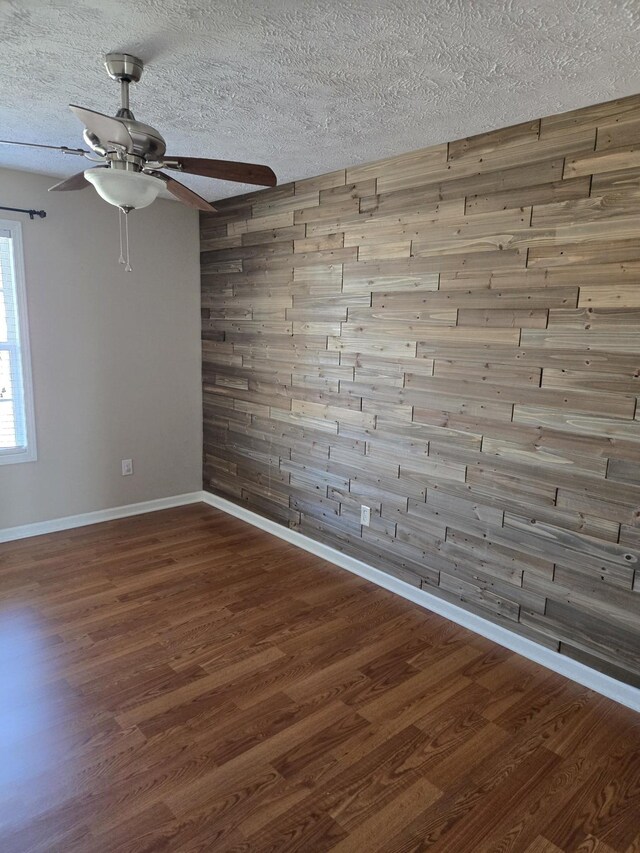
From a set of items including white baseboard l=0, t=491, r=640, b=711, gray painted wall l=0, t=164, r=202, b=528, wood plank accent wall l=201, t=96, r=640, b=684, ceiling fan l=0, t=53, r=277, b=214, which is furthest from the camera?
gray painted wall l=0, t=164, r=202, b=528

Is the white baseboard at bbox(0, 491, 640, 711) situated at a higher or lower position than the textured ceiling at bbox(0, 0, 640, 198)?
lower

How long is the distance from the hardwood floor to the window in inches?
38.7

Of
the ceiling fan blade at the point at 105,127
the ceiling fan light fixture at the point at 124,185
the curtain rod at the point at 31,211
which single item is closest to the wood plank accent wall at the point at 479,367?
the curtain rod at the point at 31,211

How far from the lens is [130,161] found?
1.76 metres

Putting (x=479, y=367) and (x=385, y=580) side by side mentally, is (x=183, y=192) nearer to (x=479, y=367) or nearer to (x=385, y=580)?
(x=479, y=367)

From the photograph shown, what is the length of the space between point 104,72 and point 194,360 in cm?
263

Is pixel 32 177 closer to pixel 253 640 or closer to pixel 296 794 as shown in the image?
pixel 253 640

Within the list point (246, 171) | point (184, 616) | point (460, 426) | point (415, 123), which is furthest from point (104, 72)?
point (184, 616)

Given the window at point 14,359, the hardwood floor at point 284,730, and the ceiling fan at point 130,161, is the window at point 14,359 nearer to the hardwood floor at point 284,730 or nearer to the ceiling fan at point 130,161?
the hardwood floor at point 284,730

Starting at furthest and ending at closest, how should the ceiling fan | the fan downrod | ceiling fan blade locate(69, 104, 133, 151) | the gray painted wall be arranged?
the gray painted wall, the fan downrod, the ceiling fan, ceiling fan blade locate(69, 104, 133, 151)

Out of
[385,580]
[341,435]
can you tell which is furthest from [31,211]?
[385,580]

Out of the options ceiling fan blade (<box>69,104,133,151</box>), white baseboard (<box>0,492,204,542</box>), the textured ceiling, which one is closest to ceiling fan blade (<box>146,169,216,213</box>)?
ceiling fan blade (<box>69,104,133,151</box>)

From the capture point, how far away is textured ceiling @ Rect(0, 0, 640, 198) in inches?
61.4

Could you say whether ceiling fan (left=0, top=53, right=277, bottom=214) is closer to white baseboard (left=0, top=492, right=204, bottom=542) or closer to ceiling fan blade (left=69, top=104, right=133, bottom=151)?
ceiling fan blade (left=69, top=104, right=133, bottom=151)
